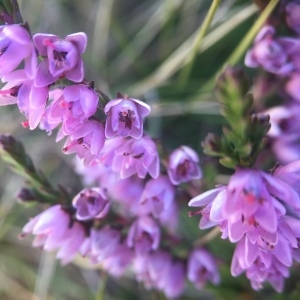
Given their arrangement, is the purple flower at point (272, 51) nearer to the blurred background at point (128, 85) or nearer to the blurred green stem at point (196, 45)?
the blurred green stem at point (196, 45)

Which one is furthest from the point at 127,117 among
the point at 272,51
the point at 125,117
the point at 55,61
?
the point at 272,51

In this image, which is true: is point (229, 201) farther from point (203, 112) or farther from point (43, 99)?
point (203, 112)

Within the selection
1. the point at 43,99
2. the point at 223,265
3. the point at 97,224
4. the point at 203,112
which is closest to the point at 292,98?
the point at 203,112

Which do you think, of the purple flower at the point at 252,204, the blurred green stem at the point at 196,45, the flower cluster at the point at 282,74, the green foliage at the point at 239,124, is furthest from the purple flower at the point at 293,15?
the purple flower at the point at 252,204

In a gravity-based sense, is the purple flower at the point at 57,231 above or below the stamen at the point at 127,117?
below

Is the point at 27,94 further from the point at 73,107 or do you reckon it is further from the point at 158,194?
the point at 158,194
